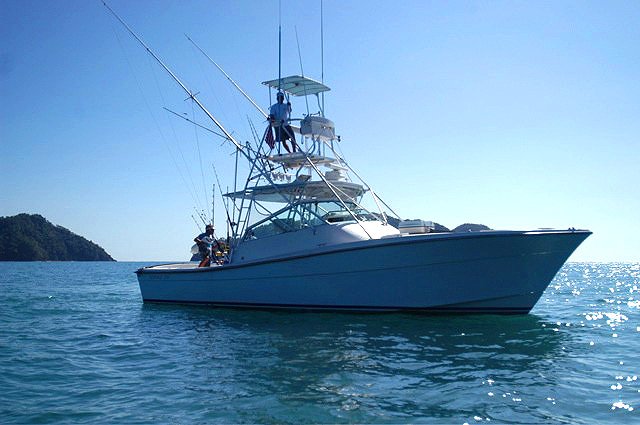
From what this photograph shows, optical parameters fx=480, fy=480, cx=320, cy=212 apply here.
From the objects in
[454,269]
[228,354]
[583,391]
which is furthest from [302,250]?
[583,391]

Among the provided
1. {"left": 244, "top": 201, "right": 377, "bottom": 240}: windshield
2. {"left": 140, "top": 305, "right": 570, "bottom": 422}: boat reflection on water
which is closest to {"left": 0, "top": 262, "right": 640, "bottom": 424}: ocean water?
{"left": 140, "top": 305, "right": 570, "bottom": 422}: boat reflection on water

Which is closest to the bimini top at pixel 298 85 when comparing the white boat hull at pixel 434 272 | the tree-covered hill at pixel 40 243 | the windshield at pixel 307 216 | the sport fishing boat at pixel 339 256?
the sport fishing boat at pixel 339 256

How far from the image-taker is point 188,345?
9.05m

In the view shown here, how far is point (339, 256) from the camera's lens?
37.8 feet

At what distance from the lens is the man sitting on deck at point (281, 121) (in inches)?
591

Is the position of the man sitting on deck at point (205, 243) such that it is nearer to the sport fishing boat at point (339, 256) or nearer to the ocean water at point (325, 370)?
the sport fishing boat at point (339, 256)

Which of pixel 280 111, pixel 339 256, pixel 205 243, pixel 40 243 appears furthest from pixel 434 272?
pixel 40 243

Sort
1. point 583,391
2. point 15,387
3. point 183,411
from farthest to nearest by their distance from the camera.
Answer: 1. point 15,387
2. point 583,391
3. point 183,411

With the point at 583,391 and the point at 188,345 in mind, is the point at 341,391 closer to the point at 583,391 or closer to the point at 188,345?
the point at 583,391

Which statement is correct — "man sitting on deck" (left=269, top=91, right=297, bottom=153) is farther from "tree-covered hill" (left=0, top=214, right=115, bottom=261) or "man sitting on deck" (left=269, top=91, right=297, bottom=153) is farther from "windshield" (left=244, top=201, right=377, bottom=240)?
"tree-covered hill" (left=0, top=214, right=115, bottom=261)

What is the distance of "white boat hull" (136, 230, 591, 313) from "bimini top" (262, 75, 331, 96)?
596 cm

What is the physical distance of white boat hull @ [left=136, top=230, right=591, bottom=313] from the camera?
416 inches

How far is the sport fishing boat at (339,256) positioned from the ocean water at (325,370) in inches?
23.9

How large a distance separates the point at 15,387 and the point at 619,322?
12613mm
